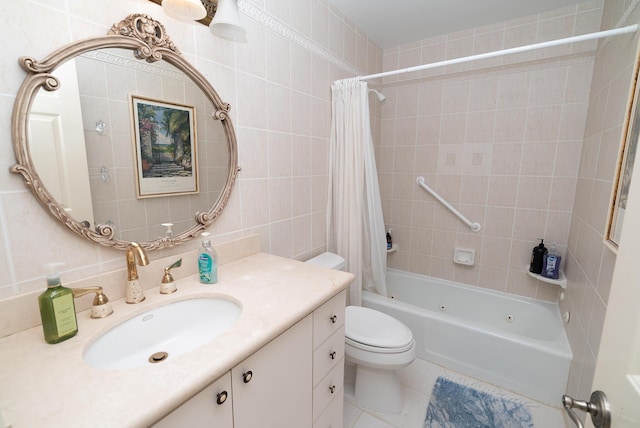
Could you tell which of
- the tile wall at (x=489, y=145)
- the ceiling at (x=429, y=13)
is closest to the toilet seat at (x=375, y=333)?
the tile wall at (x=489, y=145)

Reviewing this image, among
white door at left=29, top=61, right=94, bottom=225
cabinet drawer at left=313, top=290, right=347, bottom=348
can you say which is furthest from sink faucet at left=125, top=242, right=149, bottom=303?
cabinet drawer at left=313, top=290, right=347, bottom=348

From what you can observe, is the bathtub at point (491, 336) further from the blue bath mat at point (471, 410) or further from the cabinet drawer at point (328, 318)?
the cabinet drawer at point (328, 318)

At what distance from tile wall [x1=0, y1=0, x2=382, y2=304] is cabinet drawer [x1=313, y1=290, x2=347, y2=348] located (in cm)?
58

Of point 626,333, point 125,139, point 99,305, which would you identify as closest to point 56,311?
point 99,305

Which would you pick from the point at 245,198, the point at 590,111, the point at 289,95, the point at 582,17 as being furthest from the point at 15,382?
the point at 582,17

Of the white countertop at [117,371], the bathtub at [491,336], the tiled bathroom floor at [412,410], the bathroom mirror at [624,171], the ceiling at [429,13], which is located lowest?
the tiled bathroom floor at [412,410]

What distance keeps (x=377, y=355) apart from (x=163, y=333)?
40.4 inches

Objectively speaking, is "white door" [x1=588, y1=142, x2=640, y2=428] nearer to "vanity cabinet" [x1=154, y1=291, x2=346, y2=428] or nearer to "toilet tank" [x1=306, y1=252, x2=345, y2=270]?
"vanity cabinet" [x1=154, y1=291, x2=346, y2=428]

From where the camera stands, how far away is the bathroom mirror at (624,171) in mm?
1016

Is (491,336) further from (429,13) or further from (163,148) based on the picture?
(429,13)

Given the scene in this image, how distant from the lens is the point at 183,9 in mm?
981

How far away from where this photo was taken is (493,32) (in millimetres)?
2145

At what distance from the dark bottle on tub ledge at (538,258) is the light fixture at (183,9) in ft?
8.18

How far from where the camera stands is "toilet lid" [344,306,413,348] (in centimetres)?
148
